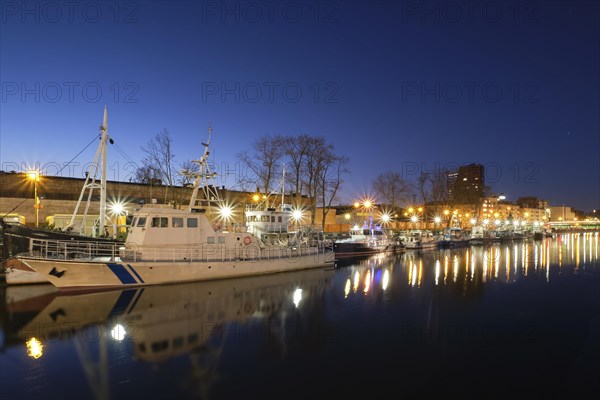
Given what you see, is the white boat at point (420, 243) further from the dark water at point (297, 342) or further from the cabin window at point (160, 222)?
the cabin window at point (160, 222)

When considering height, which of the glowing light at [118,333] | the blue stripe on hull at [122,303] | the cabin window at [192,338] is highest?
the blue stripe on hull at [122,303]

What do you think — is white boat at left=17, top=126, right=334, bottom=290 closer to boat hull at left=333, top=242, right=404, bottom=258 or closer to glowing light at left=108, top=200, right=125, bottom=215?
glowing light at left=108, top=200, right=125, bottom=215

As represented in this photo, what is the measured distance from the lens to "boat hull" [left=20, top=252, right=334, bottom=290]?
19.4m

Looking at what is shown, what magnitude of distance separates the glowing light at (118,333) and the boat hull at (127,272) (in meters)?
6.66

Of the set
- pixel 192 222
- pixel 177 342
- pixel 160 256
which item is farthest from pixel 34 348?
pixel 192 222

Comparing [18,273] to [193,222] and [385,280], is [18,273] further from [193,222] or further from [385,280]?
[385,280]

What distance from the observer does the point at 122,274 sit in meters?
20.3

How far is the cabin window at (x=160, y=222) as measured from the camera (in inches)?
858

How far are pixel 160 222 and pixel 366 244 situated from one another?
2967 cm

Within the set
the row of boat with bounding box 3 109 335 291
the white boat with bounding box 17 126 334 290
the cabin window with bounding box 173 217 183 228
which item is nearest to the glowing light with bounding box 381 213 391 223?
the row of boat with bounding box 3 109 335 291

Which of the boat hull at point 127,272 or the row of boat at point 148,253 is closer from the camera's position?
the boat hull at point 127,272

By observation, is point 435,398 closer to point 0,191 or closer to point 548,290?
point 548,290

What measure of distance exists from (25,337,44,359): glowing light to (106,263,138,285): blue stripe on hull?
23.6 feet

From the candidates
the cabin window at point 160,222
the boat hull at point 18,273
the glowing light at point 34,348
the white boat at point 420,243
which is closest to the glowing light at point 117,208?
the boat hull at point 18,273
